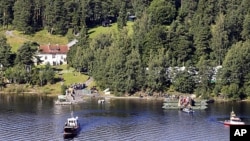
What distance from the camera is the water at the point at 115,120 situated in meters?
61.4

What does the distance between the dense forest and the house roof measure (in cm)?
557

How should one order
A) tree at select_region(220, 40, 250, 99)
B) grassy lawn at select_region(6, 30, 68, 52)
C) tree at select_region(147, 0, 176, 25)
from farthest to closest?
grassy lawn at select_region(6, 30, 68, 52)
tree at select_region(147, 0, 176, 25)
tree at select_region(220, 40, 250, 99)

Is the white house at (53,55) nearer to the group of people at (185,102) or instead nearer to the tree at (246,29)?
the tree at (246,29)

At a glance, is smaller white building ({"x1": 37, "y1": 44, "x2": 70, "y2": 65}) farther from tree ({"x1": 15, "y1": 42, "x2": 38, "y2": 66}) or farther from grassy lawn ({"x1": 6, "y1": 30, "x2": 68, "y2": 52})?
grassy lawn ({"x1": 6, "y1": 30, "x2": 68, "y2": 52})

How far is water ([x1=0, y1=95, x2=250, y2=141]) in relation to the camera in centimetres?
6141

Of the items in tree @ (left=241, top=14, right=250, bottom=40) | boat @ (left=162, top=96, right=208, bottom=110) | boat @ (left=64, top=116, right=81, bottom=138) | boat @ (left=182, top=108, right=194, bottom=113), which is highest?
tree @ (left=241, top=14, right=250, bottom=40)

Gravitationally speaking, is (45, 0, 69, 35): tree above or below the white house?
above

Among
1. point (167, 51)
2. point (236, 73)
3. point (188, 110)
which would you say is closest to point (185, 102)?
point (188, 110)

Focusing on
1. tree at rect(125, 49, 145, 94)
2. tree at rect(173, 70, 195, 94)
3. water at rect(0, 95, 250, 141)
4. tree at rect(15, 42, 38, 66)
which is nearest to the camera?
water at rect(0, 95, 250, 141)

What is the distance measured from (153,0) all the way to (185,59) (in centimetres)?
3192

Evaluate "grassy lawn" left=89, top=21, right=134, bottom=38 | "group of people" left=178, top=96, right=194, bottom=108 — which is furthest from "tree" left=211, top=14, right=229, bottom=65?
"grassy lawn" left=89, top=21, right=134, bottom=38

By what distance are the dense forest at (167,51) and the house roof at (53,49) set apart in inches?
219

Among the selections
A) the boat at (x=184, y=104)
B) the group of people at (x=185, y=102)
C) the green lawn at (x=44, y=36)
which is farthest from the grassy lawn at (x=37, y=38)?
the group of people at (x=185, y=102)

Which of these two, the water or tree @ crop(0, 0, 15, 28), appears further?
tree @ crop(0, 0, 15, 28)
